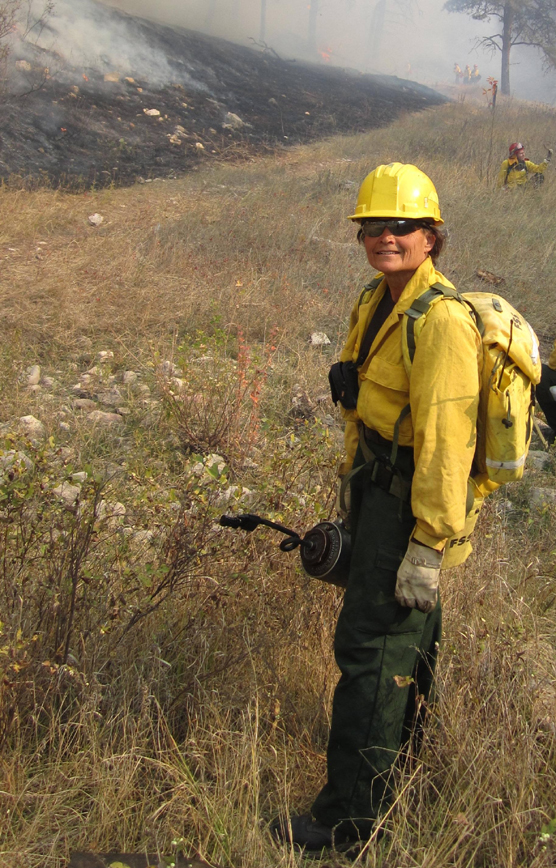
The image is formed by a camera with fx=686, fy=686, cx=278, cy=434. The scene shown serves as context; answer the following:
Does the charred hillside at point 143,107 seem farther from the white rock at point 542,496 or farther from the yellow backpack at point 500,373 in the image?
the yellow backpack at point 500,373

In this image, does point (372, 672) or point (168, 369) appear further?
point (168, 369)

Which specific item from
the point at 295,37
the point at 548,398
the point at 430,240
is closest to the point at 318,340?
the point at 548,398

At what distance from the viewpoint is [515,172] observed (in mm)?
9586

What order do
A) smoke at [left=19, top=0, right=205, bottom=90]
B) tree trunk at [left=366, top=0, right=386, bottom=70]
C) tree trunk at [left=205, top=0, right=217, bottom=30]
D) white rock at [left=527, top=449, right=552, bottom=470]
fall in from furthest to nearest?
tree trunk at [left=366, top=0, right=386, bottom=70]
tree trunk at [left=205, top=0, right=217, bottom=30]
smoke at [left=19, top=0, right=205, bottom=90]
white rock at [left=527, top=449, right=552, bottom=470]

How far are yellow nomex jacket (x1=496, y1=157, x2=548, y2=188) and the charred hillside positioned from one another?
4326mm

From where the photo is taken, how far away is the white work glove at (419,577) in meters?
1.70

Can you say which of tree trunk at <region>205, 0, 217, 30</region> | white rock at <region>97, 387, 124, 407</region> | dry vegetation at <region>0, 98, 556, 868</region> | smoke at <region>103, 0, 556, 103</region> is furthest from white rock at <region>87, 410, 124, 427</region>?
tree trunk at <region>205, 0, 217, 30</region>

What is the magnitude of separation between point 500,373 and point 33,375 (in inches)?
136

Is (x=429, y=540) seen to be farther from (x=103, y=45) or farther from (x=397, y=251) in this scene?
(x=103, y=45)

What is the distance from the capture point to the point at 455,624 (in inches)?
94.9

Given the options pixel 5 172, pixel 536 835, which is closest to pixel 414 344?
pixel 536 835

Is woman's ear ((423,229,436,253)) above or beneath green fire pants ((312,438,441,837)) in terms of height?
above

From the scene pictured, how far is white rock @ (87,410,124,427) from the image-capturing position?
402cm

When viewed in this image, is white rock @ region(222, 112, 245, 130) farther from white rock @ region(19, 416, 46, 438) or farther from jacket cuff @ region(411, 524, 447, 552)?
jacket cuff @ region(411, 524, 447, 552)
